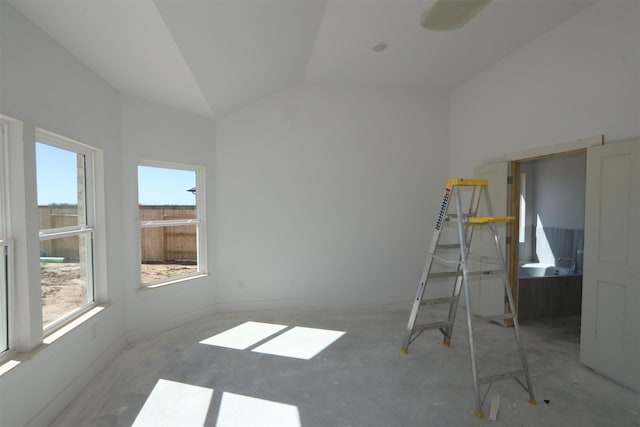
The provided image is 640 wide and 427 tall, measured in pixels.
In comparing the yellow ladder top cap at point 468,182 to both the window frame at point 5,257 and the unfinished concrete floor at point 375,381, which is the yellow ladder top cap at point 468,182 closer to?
the unfinished concrete floor at point 375,381

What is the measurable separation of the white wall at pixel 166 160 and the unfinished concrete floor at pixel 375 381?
24 cm

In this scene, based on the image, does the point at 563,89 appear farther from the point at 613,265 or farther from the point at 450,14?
the point at 613,265

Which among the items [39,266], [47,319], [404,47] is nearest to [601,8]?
[404,47]

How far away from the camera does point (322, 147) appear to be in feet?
14.0

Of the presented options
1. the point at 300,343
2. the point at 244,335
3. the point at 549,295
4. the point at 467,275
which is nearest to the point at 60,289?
the point at 244,335

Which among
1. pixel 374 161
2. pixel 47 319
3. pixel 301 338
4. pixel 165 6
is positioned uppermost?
pixel 165 6

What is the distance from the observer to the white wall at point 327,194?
13.5 ft

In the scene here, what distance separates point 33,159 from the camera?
1.98 metres

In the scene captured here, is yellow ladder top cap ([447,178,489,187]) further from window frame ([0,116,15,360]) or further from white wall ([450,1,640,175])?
window frame ([0,116,15,360])

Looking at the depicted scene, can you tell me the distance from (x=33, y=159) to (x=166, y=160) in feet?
4.95

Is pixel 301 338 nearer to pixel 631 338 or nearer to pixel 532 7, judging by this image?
pixel 631 338

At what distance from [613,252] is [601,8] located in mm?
2069

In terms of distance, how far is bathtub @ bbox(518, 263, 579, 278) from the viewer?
4.23 metres

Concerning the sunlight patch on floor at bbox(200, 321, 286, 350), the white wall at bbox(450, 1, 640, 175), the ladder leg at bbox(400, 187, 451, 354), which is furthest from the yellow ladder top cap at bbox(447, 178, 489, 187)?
the sunlight patch on floor at bbox(200, 321, 286, 350)
